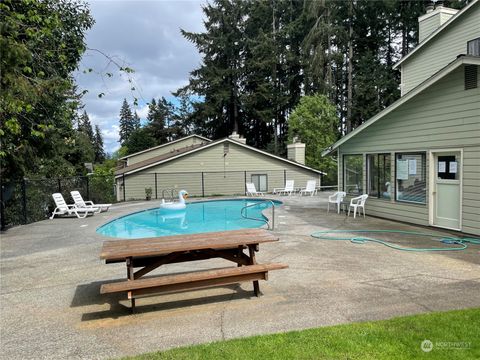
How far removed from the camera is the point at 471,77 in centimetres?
766

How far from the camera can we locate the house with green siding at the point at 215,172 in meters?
20.9

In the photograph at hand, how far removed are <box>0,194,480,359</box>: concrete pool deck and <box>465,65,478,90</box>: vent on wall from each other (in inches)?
138

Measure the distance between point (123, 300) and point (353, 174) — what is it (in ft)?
32.6

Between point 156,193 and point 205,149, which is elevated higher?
point 205,149

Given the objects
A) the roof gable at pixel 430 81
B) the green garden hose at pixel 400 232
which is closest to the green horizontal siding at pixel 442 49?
the roof gable at pixel 430 81

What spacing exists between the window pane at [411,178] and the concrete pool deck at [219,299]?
2436 millimetres

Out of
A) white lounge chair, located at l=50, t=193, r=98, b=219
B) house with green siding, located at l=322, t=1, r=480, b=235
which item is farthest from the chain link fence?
house with green siding, located at l=322, t=1, r=480, b=235

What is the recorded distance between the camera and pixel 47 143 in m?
9.92

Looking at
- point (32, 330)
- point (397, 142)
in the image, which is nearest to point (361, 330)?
point (32, 330)

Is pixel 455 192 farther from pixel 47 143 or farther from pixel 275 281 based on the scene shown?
pixel 47 143

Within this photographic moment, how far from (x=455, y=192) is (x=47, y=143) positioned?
34.9ft

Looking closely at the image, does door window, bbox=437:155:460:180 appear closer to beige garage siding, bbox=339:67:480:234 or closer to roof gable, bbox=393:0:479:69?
beige garage siding, bbox=339:67:480:234

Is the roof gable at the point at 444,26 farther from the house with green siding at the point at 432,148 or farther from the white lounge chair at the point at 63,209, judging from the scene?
the white lounge chair at the point at 63,209

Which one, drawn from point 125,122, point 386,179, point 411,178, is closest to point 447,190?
point 411,178
